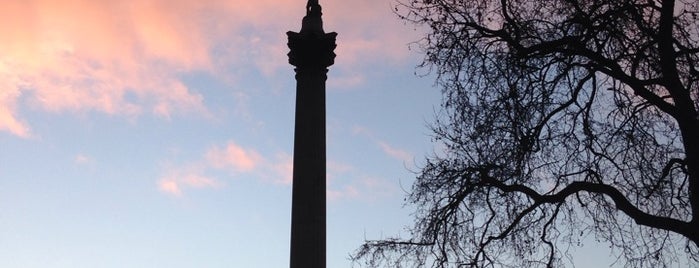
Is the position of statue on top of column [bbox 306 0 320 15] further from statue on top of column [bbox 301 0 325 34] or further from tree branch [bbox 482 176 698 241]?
tree branch [bbox 482 176 698 241]

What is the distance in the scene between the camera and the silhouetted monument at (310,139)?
1544 centimetres

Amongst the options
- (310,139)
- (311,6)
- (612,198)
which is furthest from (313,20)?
(612,198)

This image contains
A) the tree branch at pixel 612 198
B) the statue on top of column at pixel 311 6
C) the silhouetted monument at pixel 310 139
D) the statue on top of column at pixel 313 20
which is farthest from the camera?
the statue on top of column at pixel 311 6

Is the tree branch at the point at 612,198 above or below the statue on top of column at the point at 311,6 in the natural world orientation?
below

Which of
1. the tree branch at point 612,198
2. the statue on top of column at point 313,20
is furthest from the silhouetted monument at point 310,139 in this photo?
the tree branch at point 612,198

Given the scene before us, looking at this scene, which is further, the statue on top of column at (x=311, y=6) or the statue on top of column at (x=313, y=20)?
the statue on top of column at (x=311, y=6)

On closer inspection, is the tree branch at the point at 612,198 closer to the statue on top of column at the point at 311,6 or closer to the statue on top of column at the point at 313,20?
the statue on top of column at the point at 313,20

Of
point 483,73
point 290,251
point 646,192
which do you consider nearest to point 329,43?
point 483,73

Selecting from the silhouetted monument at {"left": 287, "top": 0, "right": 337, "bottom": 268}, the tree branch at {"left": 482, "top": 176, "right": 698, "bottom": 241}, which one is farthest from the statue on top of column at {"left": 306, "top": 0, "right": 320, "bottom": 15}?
the tree branch at {"left": 482, "top": 176, "right": 698, "bottom": 241}

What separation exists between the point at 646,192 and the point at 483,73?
146 inches

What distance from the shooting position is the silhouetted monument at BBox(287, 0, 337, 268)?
608 inches

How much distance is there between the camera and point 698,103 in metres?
15.2

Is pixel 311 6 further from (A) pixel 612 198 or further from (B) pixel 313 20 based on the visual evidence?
(A) pixel 612 198

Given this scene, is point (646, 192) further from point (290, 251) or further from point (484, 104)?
point (290, 251)
